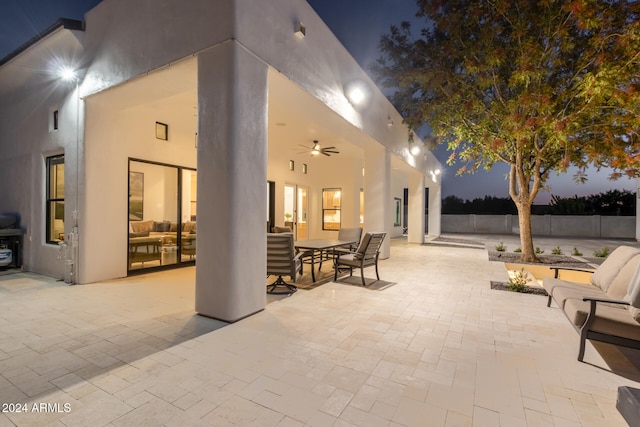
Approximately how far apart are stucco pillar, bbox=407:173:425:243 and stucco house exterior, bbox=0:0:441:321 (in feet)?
16.1

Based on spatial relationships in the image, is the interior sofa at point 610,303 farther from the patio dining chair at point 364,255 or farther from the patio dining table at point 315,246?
the patio dining table at point 315,246

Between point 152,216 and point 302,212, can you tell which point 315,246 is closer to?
point 152,216

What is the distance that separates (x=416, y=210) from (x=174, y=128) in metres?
10.3

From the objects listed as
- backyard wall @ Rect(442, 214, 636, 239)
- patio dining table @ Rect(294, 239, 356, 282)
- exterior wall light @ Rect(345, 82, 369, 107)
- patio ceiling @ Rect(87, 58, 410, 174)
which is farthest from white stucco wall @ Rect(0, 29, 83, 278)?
backyard wall @ Rect(442, 214, 636, 239)

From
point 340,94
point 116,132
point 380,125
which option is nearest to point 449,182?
point 380,125

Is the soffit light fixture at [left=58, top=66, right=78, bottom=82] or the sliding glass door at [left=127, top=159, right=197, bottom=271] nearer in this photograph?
the soffit light fixture at [left=58, top=66, right=78, bottom=82]

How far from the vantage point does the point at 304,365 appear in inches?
92.8

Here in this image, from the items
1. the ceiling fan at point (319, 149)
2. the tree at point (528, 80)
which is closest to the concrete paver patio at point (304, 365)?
the tree at point (528, 80)

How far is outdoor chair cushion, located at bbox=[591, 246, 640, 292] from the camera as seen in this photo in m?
3.34

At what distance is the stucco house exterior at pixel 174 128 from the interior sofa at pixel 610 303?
122 inches

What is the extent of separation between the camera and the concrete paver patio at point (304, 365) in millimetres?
1794

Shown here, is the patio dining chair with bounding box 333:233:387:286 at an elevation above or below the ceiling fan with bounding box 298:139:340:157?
A: below

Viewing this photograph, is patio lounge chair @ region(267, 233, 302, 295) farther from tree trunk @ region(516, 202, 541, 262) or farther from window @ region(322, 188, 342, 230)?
window @ region(322, 188, 342, 230)

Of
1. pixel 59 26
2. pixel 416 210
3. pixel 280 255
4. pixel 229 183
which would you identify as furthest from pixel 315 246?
pixel 416 210
